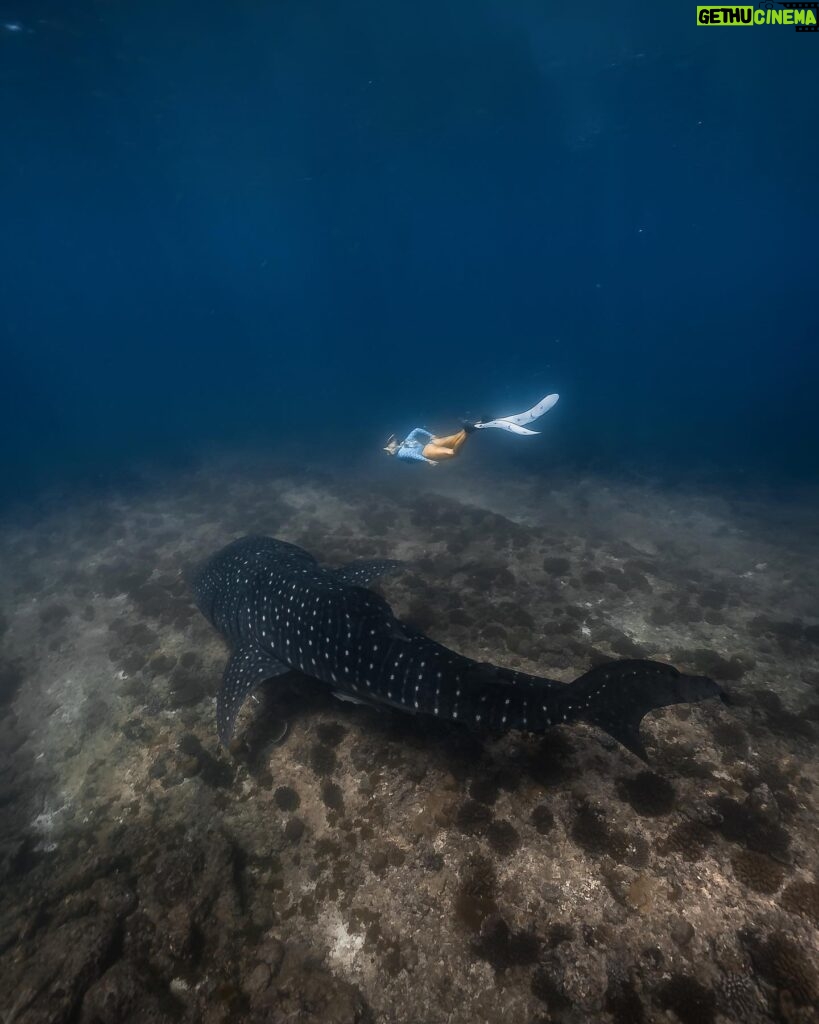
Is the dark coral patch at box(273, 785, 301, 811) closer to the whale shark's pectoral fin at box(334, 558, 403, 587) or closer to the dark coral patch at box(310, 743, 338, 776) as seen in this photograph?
the dark coral patch at box(310, 743, 338, 776)

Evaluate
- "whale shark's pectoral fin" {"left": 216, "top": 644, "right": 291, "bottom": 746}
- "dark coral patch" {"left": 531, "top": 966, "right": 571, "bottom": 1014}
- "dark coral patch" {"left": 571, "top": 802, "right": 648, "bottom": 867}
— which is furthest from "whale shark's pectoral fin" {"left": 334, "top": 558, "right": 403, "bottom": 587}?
"dark coral patch" {"left": 531, "top": 966, "right": 571, "bottom": 1014}

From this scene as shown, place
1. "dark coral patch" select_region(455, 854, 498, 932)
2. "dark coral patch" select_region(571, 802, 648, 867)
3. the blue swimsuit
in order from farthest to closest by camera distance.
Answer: the blue swimsuit, "dark coral patch" select_region(571, 802, 648, 867), "dark coral patch" select_region(455, 854, 498, 932)

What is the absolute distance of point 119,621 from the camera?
10.0 meters

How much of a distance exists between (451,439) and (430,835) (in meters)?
7.18

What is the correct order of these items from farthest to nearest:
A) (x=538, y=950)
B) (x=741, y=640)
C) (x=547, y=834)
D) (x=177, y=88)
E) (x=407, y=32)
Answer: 1. (x=177, y=88)
2. (x=407, y=32)
3. (x=741, y=640)
4. (x=547, y=834)
5. (x=538, y=950)

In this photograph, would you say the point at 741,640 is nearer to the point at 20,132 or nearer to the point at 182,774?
the point at 182,774

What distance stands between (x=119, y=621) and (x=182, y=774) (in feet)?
17.9

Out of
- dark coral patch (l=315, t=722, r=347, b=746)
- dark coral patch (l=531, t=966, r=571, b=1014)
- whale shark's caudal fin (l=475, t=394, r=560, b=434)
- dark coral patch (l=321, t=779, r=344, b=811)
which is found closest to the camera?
dark coral patch (l=531, t=966, r=571, b=1014)

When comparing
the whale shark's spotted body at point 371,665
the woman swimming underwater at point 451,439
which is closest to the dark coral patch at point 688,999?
the whale shark's spotted body at point 371,665

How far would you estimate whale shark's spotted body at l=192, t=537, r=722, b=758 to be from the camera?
4.32 metres

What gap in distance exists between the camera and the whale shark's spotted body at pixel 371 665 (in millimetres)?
4316

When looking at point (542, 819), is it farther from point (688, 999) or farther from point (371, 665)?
point (371, 665)

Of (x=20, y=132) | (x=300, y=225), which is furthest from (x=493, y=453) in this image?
(x=300, y=225)

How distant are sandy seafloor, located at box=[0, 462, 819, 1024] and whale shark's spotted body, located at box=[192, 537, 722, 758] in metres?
0.63
